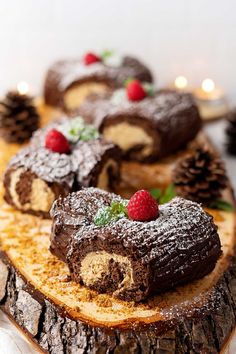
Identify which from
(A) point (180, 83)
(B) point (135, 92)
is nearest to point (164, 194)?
(B) point (135, 92)

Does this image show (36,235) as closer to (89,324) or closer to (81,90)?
(89,324)

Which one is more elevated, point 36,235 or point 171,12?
point 171,12

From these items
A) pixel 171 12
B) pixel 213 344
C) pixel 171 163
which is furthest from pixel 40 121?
pixel 213 344

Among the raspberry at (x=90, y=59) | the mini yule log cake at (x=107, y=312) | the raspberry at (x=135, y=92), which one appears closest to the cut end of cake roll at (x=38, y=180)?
the mini yule log cake at (x=107, y=312)

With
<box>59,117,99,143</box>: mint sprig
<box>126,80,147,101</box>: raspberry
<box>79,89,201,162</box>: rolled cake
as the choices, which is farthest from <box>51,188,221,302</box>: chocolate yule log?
<box>126,80,147,101</box>: raspberry

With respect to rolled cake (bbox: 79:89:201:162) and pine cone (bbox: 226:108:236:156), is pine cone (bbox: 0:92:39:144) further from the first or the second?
pine cone (bbox: 226:108:236:156)

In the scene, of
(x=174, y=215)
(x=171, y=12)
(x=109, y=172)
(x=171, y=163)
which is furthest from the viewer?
(x=171, y=12)

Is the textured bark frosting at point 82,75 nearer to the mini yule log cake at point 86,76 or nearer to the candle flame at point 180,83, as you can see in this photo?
the mini yule log cake at point 86,76
